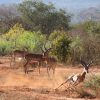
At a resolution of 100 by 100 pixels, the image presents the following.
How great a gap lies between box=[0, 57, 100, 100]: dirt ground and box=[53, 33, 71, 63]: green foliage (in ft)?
Answer: 4.80

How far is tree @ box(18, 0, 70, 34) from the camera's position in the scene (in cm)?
5031

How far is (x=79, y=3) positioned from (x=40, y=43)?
6298 inches

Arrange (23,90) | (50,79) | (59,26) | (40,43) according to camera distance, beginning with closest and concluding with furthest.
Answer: (23,90) < (50,79) < (40,43) < (59,26)

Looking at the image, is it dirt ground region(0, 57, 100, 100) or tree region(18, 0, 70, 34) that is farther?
tree region(18, 0, 70, 34)

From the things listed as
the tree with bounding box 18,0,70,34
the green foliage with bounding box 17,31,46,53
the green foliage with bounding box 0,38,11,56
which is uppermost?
the tree with bounding box 18,0,70,34

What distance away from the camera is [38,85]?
63.3 ft

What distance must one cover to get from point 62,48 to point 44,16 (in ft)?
75.5

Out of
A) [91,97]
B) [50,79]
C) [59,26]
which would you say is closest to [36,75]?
[50,79]

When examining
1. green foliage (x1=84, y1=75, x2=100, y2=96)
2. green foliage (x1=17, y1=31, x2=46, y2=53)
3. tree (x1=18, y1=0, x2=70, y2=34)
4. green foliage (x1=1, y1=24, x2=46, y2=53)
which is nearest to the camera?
green foliage (x1=84, y1=75, x2=100, y2=96)

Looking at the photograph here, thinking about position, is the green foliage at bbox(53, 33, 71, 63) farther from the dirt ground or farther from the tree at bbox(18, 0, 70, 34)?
the tree at bbox(18, 0, 70, 34)

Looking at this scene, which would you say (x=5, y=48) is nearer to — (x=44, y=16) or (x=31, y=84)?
(x=31, y=84)

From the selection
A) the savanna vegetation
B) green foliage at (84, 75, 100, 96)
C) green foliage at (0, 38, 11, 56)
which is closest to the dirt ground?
green foliage at (84, 75, 100, 96)

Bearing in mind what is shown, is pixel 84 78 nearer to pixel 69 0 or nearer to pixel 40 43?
pixel 40 43

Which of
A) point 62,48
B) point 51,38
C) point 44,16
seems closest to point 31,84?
point 62,48
